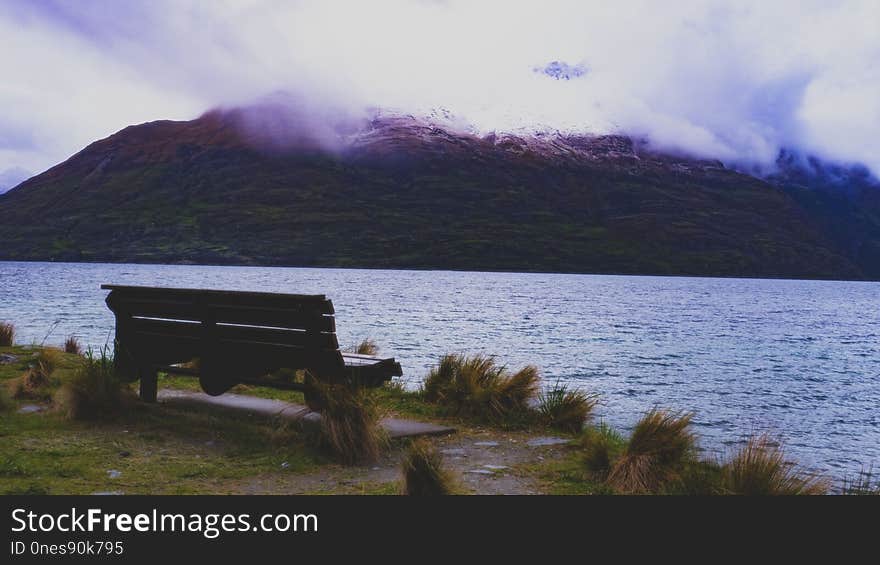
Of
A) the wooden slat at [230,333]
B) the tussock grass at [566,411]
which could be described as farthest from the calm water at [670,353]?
the wooden slat at [230,333]

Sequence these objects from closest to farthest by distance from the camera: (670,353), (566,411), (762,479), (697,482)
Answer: (762,479) < (697,482) < (566,411) < (670,353)

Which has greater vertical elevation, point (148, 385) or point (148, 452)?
point (148, 385)

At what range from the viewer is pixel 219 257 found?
188000 millimetres

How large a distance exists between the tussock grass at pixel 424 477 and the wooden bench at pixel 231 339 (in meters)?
2.11

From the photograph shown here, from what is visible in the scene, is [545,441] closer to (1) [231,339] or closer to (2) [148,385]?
(1) [231,339]

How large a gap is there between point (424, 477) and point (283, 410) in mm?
3562

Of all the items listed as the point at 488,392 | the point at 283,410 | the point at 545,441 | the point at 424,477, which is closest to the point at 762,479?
the point at 424,477

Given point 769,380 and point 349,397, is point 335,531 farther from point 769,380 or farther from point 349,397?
point 769,380

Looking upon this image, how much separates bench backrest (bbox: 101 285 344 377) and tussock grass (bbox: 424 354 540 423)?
287cm

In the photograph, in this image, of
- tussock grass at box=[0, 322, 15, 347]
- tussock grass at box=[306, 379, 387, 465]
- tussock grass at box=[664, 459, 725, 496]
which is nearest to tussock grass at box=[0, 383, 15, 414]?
tussock grass at box=[306, 379, 387, 465]

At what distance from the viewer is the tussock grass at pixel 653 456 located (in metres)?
6.51

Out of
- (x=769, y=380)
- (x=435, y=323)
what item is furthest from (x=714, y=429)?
(x=435, y=323)

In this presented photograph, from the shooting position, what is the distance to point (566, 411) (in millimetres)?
Result: 9703

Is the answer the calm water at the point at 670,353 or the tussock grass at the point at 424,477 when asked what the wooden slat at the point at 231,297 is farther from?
the calm water at the point at 670,353
